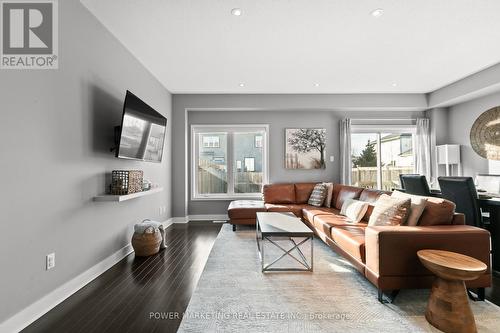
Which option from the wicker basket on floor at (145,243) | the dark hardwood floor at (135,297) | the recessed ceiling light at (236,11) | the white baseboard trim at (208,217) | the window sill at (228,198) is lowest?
the dark hardwood floor at (135,297)

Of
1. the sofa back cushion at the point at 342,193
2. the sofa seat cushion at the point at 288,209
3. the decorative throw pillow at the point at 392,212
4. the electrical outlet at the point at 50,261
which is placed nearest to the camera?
the electrical outlet at the point at 50,261

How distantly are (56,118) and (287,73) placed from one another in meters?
3.31

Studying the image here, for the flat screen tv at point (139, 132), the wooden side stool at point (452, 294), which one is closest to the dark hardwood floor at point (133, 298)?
the flat screen tv at point (139, 132)

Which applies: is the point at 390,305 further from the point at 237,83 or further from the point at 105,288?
the point at 237,83

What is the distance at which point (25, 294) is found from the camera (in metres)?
1.73

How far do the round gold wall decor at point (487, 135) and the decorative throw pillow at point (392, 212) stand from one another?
11.9 feet

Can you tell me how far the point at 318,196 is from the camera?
15.1 ft

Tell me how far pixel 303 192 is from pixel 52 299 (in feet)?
13.6

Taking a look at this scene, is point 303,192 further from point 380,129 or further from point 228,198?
point 380,129

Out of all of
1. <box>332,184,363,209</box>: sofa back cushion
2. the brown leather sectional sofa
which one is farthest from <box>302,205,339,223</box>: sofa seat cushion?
the brown leather sectional sofa

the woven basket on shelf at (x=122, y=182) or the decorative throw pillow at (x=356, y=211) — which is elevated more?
the woven basket on shelf at (x=122, y=182)

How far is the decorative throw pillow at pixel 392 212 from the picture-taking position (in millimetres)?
2318

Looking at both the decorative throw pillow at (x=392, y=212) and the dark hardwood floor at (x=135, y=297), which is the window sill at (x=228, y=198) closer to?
the dark hardwood floor at (x=135, y=297)

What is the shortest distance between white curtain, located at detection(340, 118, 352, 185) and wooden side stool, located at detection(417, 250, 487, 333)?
11.7ft
